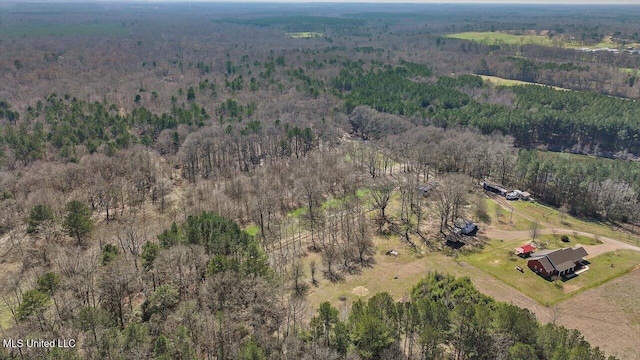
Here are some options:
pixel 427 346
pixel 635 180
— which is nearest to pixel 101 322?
pixel 427 346

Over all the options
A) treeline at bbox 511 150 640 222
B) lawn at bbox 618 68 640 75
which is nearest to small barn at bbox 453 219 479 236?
treeline at bbox 511 150 640 222

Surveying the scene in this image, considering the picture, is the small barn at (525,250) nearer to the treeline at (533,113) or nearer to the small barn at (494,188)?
the small barn at (494,188)

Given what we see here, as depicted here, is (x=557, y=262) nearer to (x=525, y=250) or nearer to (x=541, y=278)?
(x=541, y=278)

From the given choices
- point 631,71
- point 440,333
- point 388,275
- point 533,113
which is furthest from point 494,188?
point 631,71

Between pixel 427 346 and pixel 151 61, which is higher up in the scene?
pixel 151 61

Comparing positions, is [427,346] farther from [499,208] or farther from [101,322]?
[499,208]
